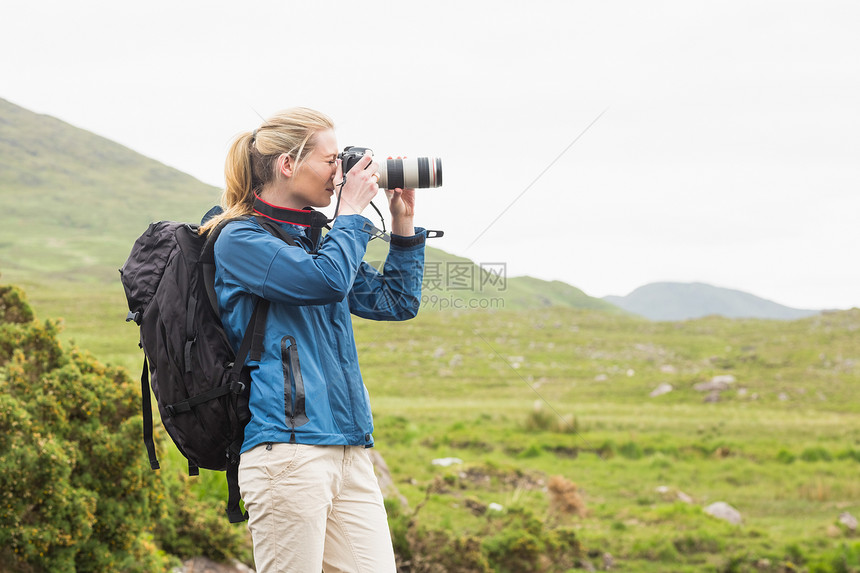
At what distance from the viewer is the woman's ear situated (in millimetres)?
2473

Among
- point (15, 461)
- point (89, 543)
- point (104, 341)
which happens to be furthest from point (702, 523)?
point (104, 341)

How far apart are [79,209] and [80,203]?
461 cm

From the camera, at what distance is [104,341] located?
27.0 m

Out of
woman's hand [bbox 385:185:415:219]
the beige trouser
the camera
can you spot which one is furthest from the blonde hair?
the beige trouser

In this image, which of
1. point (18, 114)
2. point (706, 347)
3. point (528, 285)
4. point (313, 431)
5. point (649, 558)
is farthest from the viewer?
point (18, 114)

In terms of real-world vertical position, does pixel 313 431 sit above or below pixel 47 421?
above

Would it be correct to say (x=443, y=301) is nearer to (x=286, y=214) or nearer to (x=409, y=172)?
(x=409, y=172)

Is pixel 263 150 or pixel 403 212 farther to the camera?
pixel 403 212

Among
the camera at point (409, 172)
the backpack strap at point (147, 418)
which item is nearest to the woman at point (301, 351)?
the camera at point (409, 172)

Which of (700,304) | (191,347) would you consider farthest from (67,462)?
(700,304)

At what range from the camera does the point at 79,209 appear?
125688 millimetres

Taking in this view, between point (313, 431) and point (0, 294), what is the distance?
444cm

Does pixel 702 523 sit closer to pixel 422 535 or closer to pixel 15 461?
pixel 422 535

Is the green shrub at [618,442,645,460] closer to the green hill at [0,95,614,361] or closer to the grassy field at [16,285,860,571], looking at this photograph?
the grassy field at [16,285,860,571]
